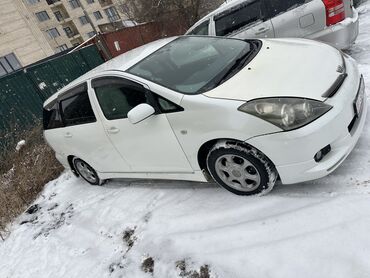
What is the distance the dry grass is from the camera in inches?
205

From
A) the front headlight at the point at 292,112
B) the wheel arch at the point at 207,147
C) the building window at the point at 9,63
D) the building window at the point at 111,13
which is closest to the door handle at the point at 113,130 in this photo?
the wheel arch at the point at 207,147

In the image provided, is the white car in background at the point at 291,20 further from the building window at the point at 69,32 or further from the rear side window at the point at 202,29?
the building window at the point at 69,32

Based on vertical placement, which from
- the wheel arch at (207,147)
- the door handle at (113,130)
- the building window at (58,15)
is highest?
the building window at (58,15)

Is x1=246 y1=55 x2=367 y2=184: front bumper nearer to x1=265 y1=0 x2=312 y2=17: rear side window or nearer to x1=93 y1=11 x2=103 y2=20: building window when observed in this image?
x1=265 y1=0 x2=312 y2=17: rear side window

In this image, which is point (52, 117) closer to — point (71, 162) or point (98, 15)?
point (71, 162)

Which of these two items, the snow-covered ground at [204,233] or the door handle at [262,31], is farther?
the door handle at [262,31]

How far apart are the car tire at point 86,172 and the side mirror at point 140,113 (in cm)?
196

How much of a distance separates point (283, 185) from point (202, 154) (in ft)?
2.85

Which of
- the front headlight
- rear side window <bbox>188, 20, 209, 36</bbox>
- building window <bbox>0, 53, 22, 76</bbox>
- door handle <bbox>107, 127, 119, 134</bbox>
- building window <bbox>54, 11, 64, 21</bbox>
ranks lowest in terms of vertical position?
the front headlight

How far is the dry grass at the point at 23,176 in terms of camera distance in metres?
5.20

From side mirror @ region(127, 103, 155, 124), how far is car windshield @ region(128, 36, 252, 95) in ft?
1.03

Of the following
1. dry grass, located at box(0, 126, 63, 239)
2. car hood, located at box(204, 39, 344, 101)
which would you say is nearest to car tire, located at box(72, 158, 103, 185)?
dry grass, located at box(0, 126, 63, 239)

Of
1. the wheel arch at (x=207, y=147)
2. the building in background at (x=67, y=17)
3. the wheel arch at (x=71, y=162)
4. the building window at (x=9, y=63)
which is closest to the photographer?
the wheel arch at (x=207, y=147)

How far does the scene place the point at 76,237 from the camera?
3.93 meters
